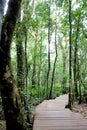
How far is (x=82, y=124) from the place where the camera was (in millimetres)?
5652

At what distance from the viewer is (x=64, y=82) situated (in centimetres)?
2222

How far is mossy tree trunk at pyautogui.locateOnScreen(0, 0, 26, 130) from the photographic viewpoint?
187 inches

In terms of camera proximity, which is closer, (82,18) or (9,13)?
(9,13)

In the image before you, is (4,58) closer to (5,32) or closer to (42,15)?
(5,32)

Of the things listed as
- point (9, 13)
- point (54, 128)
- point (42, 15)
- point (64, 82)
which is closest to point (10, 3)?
point (9, 13)

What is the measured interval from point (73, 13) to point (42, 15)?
2.56m

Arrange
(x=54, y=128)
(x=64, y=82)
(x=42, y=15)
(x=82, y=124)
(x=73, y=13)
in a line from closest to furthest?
(x=54, y=128) < (x=82, y=124) < (x=73, y=13) < (x=42, y=15) < (x=64, y=82)

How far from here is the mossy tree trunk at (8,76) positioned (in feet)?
15.6

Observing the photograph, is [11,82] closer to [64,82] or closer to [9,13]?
[9,13]

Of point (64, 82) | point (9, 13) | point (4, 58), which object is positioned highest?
point (9, 13)

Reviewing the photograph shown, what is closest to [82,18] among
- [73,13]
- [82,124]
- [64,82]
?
[73,13]

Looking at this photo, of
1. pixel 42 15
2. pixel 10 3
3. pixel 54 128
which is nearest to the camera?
pixel 10 3

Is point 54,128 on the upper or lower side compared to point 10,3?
lower

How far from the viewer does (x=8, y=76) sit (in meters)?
4.80
